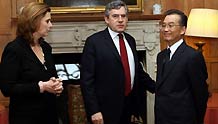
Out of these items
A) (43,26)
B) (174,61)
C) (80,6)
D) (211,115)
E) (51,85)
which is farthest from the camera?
(80,6)

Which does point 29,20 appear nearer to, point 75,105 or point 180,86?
point 180,86

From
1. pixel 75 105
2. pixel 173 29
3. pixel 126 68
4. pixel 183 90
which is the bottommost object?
pixel 75 105

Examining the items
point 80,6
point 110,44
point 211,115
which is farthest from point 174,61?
point 80,6

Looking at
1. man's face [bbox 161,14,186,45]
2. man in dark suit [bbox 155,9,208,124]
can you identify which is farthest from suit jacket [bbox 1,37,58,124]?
man's face [bbox 161,14,186,45]

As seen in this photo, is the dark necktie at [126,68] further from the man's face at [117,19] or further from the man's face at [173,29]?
the man's face at [173,29]

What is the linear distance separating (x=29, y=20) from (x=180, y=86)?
3.46 feet

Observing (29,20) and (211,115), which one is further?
(211,115)

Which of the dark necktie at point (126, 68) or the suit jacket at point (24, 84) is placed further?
the dark necktie at point (126, 68)

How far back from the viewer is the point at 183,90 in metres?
2.82

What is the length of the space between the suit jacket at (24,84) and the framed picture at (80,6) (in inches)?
81.3

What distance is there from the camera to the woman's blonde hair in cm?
269

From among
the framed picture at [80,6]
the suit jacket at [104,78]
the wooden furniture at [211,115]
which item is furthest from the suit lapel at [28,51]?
the framed picture at [80,6]

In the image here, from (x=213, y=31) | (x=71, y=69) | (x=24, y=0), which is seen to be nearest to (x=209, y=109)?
(x=213, y=31)

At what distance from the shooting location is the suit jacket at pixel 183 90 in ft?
9.23
